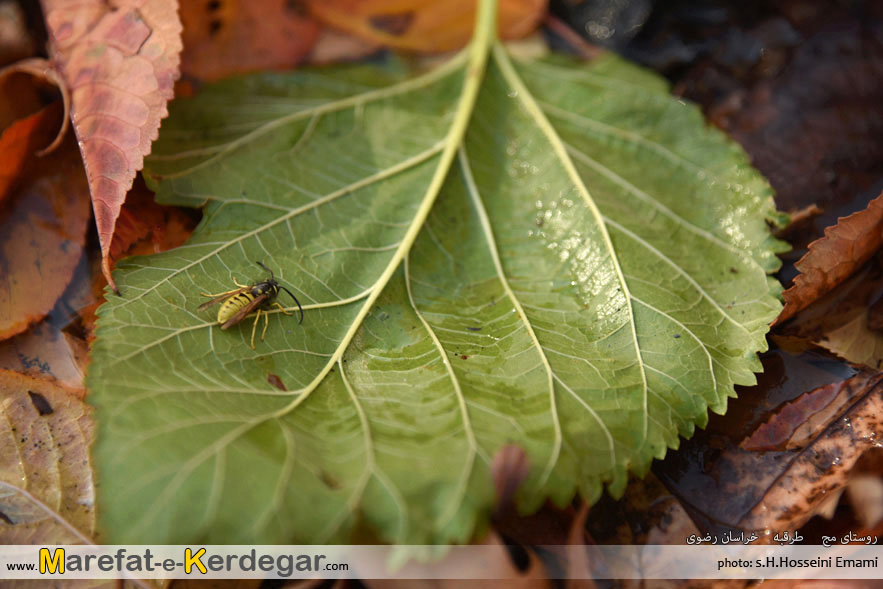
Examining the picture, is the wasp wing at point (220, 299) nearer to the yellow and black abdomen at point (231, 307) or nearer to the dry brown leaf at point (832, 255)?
the yellow and black abdomen at point (231, 307)

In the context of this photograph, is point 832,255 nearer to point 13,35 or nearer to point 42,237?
point 42,237

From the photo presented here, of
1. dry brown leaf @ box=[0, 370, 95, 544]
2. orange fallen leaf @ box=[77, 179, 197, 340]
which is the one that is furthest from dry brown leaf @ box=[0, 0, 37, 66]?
dry brown leaf @ box=[0, 370, 95, 544]

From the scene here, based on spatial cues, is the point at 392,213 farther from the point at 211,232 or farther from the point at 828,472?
the point at 828,472

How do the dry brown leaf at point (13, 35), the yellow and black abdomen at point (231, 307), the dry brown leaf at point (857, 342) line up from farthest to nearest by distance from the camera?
the dry brown leaf at point (13, 35)
the dry brown leaf at point (857, 342)
the yellow and black abdomen at point (231, 307)

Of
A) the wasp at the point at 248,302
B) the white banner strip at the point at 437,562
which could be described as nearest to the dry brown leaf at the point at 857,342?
the white banner strip at the point at 437,562

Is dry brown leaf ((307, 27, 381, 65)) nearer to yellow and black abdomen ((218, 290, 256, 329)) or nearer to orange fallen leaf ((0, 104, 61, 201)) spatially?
orange fallen leaf ((0, 104, 61, 201))
